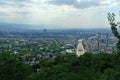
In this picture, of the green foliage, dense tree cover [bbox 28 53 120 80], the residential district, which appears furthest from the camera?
the residential district

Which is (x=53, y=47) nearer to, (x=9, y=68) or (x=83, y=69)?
(x=83, y=69)

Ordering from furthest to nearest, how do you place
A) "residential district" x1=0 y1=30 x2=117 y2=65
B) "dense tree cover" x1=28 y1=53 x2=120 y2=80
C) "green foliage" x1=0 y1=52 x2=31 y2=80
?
"residential district" x1=0 y1=30 x2=117 y2=65
"green foliage" x1=0 y1=52 x2=31 y2=80
"dense tree cover" x1=28 y1=53 x2=120 y2=80

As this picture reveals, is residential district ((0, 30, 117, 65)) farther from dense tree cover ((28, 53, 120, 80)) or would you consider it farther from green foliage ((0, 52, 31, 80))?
green foliage ((0, 52, 31, 80))

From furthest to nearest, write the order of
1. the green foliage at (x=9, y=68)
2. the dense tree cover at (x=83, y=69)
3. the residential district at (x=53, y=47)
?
the residential district at (x=53, y=47) → the green foliage at (x=9, y=68) → the dense tree cover at (x=83, y=69)

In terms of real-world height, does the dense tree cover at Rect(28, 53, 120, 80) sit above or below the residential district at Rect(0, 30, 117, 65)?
above

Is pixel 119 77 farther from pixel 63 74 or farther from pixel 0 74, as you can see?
pixel 0 74

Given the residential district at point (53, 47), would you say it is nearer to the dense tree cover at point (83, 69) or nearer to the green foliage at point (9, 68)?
the dense tree cover at point (83, 69)

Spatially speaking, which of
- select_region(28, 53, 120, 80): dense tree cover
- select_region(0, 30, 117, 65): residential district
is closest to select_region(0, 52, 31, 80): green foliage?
select_region(28, 53, 120, 80): dense tree cover

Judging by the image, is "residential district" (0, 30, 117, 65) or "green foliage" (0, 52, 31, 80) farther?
"residential district" (0, 30, 117, 65)

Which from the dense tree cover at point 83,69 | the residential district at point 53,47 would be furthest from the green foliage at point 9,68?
the residential district at point 53,47

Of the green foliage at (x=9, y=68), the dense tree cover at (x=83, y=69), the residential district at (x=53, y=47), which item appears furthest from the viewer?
the residential district at (x=53, y=47)

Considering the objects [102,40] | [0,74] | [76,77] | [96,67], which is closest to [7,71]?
[0,74]
